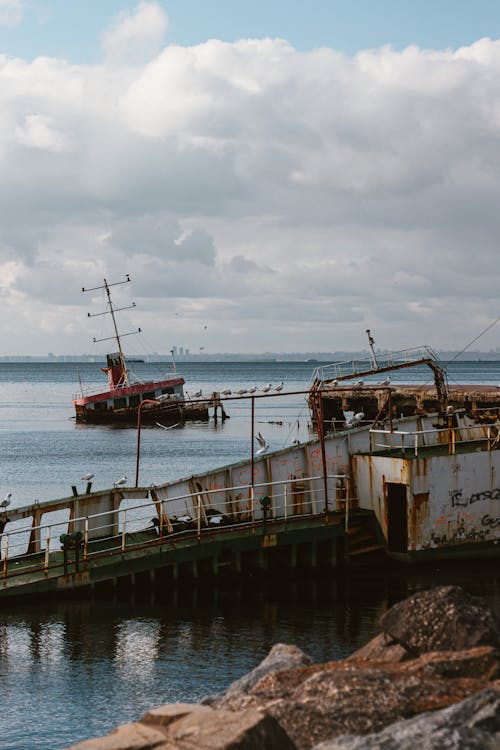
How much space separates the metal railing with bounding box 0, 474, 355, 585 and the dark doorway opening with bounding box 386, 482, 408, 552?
1.30m

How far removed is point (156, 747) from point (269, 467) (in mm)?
17699

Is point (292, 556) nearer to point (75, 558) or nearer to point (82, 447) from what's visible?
point (75, 558)

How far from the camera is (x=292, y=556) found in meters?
25.8

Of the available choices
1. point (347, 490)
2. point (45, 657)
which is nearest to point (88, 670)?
point (45, 657)

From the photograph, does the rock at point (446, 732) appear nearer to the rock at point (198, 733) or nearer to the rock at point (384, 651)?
the rock at point (198, 733)

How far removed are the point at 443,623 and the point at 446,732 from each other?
9.27ft

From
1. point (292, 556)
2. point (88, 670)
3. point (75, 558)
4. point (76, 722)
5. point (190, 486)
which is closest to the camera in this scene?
point (76, 722)

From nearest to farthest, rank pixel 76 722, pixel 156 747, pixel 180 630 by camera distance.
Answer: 1. pixel 156 747
2. pixel 76 722
3. pixel 180 630

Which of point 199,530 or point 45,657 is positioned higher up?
point 199,530

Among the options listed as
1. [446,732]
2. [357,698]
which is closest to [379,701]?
[357,698]

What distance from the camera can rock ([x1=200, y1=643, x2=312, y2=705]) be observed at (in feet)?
43.6

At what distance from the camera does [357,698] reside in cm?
1139

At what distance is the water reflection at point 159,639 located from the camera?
16.7 m

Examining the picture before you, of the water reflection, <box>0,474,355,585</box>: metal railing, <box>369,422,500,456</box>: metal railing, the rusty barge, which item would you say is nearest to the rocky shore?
the water reflection
